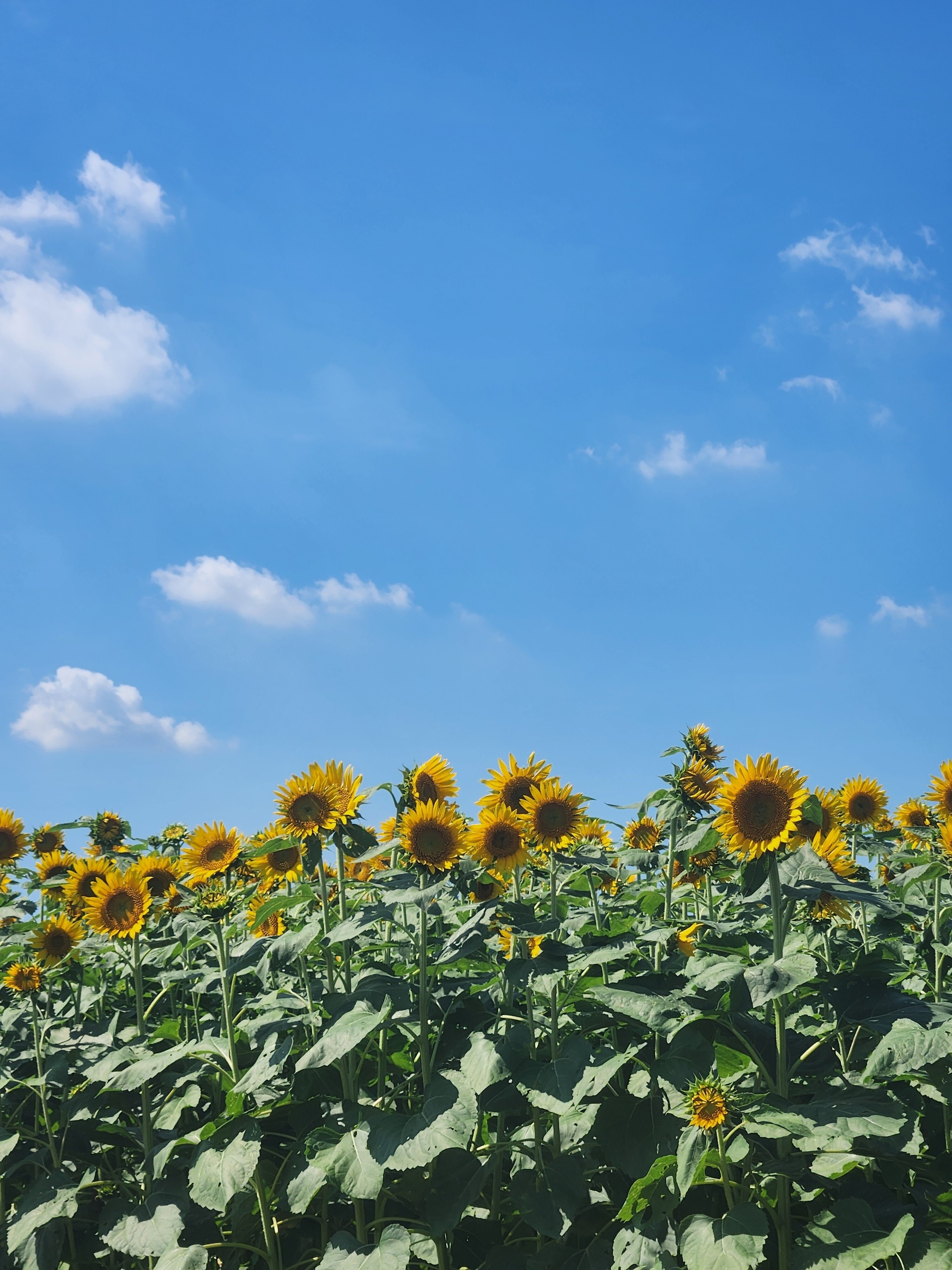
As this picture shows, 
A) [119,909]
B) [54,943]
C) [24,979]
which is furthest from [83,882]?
[119,909]

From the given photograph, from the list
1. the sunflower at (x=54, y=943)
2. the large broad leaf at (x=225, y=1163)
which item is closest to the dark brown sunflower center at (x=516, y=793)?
the large broad leaf at (x=225, y=1163)

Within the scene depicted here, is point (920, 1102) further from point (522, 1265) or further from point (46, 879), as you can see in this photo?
point (46, 879)

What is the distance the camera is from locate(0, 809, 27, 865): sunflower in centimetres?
773

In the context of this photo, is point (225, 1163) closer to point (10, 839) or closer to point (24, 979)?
point (24, 979)

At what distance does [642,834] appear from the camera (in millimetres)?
7020

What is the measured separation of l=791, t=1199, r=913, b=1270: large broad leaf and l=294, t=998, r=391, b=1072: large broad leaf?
172cm

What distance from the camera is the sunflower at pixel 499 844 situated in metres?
4.68

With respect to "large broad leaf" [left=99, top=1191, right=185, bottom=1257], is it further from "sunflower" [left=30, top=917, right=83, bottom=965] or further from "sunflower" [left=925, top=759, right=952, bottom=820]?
"sunflower" [left=925, top=759, right=952, bottom=820]

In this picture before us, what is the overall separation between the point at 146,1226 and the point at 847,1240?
3.17 meters

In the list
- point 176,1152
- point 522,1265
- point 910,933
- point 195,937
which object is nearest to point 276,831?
point 195,937

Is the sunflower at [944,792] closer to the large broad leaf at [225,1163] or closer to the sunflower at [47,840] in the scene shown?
the large broad leaf at [225,1163]

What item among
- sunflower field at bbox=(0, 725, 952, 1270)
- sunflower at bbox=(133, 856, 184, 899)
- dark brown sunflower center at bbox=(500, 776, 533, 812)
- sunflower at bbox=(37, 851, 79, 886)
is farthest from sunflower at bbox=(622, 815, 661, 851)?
sunflower at bbox=(37, 851, 79, 886)

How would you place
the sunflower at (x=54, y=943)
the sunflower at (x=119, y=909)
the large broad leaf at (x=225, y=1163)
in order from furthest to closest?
the sunflower at (x=54, y=943) → the sunflower at (x=119, y=909) → the large broad leaf at (x=225, y=1163)

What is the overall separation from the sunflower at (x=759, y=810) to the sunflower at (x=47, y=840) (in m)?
6.62
